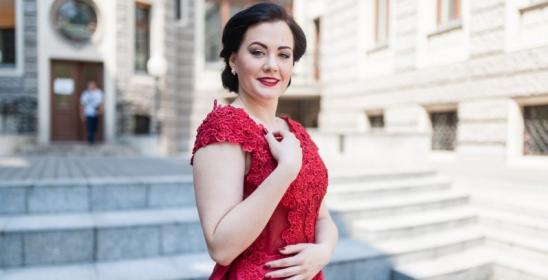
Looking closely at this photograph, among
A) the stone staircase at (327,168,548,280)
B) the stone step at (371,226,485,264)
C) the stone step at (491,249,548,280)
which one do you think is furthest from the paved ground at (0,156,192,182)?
the stone step at (491,249,548,280)

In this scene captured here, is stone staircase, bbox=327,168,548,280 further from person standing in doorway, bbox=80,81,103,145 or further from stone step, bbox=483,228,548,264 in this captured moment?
person standing in doorway, bbox=80,81,103,145

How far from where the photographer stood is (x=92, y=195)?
4.58m

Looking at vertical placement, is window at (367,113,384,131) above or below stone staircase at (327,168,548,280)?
above

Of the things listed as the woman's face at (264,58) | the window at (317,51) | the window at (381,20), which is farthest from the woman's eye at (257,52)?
the window at (317,51)

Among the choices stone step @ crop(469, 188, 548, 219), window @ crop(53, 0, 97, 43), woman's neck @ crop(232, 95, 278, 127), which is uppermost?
window @ crop(53, 0, 97, 43)

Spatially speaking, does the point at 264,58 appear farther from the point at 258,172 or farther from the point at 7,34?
the point at 7,34

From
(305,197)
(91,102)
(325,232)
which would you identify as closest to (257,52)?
(305,197)

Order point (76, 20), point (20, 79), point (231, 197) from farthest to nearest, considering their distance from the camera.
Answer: point (76, 20)
point (20, 79)
point (231, 197)

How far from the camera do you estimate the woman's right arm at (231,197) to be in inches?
50.5

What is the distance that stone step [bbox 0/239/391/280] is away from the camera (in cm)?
350

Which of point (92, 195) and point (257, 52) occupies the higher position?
point (257, 52)

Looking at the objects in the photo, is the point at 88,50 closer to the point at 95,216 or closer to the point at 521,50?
the point at 95,216

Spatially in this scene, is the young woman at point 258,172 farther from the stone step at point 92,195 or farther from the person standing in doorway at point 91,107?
the person standing in doorway at point 91,107

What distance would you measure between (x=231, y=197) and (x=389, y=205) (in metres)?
4.51
